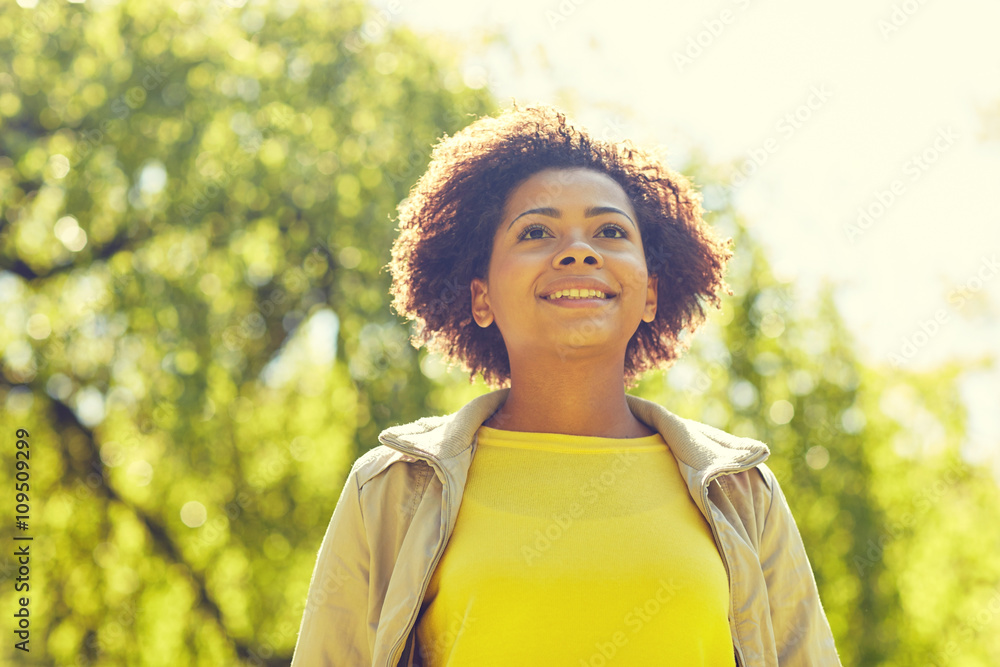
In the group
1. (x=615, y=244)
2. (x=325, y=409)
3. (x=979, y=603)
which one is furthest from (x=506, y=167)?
(x=979, y=603)

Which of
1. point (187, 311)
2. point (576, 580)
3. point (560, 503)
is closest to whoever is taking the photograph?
point (576, 580)

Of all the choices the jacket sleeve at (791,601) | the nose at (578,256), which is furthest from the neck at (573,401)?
the jacket sleeve at (791,601)

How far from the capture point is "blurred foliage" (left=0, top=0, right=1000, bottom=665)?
197 inches

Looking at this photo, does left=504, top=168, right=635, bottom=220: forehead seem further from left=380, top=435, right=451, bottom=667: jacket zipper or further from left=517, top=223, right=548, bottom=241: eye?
left=380, top=435, right=451, bottom=667: jacket zipper

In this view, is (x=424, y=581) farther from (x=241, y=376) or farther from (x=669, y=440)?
(x=241, y=376)

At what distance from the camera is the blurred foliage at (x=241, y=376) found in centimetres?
501

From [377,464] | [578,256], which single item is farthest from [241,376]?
[578,256]

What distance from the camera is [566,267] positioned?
6.23ft

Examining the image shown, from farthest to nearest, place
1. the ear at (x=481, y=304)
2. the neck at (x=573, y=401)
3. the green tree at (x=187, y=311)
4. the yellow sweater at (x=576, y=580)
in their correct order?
the green tree at (x=187, y=311) < the ear at (x=481, y=304) < the neck at (x=573, y=401) < the yellow sweater at (x=576, y=580)

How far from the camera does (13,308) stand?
5191 millimetres

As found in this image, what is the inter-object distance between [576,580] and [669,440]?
431 millimetres

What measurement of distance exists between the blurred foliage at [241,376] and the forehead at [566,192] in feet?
9.60

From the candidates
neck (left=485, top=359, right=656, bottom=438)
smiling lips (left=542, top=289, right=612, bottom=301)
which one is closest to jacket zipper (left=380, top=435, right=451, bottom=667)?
neck (left=485, top=359, right=656, bottom=438)

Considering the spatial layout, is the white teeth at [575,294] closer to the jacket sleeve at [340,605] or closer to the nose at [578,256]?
the nose at [578,256]
